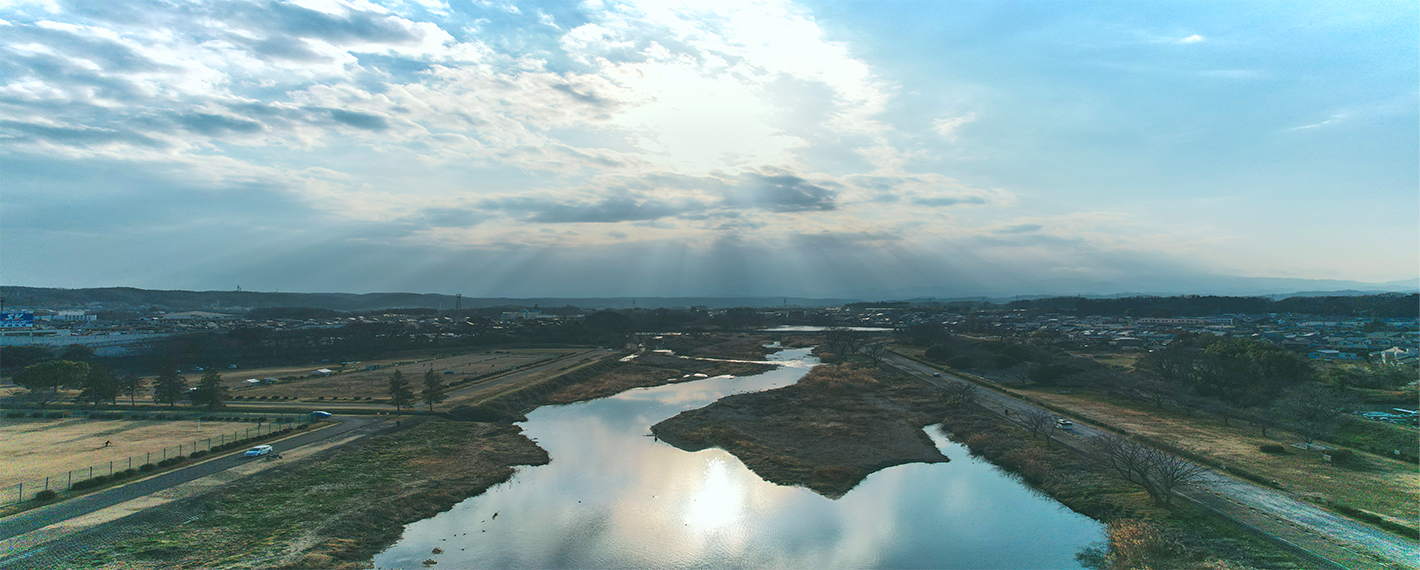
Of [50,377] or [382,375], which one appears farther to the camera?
[382,375]

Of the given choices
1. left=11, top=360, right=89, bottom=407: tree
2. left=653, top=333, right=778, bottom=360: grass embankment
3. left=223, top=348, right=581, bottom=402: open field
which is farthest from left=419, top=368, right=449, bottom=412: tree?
left=653, top=333, right=778, bottom=360: grass embankment

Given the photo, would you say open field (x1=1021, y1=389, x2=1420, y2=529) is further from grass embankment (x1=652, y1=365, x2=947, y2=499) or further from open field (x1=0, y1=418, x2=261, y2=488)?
open field (x1=0, y1=418, x2=261, y2=488)

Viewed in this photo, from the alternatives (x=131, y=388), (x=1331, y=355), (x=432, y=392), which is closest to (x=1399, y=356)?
(x=1331, y=355)

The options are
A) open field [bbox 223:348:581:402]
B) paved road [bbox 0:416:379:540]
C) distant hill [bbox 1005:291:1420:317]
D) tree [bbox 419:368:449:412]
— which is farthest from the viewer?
distant hill [bbox 1005:291:1420:317]

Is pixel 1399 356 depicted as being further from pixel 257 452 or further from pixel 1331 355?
pixel 257 452

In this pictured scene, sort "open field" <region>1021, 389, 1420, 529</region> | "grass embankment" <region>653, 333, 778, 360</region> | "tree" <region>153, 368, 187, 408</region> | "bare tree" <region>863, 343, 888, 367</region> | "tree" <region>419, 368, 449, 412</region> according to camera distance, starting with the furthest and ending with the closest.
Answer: "grass embankment" <region>653, 333, 778, 360</region>, "bare tree" <region>863, 343, 888, 367</region>, "tree" <region>153, 368, 187, 408</region>, "tree" <region>419, 368, 449, 412</region>, "open field" <region>1021, 389, 1420, 529</region>

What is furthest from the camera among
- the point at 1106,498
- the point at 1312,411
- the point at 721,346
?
the point at 721,346

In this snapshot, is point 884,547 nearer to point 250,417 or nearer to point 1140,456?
point 1140,456
